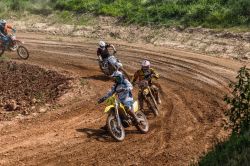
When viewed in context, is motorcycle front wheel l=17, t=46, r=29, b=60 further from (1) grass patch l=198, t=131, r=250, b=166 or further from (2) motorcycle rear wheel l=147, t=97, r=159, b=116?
(1) grass patch l=198, t=131, r=250, b=166

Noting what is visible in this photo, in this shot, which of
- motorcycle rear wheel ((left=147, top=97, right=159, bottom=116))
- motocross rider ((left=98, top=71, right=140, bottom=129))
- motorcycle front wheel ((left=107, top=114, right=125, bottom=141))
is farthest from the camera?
motorcycle rear wheel ((left=147, top=97, right=159, bottom=116))

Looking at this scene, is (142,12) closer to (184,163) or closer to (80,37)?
(80,37)

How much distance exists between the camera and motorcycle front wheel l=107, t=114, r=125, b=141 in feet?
42.6

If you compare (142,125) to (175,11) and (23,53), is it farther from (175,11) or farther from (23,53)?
(175,11)

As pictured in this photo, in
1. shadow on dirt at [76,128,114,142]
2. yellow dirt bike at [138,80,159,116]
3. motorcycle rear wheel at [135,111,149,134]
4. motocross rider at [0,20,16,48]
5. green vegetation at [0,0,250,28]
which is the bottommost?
shadow on dirt at [76,128,114,142]

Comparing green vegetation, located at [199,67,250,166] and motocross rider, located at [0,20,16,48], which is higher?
motocross rider, located at [0,20,16,48]

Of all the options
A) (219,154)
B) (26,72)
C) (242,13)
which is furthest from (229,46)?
(219,154)

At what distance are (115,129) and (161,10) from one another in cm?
1796

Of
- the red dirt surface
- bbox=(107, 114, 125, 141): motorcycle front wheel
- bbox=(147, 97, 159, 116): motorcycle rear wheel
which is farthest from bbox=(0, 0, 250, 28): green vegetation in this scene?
bbox=(107, 114, 125, 141): motorcycle front wheel

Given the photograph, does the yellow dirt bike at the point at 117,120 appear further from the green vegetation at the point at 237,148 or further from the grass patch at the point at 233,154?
the grass patch at the point at 233,154

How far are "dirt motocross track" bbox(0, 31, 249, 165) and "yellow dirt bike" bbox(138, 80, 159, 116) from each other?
317 millimetres

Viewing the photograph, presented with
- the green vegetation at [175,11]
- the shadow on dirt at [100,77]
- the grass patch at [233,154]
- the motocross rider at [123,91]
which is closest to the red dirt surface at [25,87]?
the shadow on dirt at [100,77]

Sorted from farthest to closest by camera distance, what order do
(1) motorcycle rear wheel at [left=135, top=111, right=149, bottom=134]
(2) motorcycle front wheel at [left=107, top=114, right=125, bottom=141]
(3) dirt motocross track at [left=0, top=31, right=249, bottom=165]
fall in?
(1) motorcycle rear wheel at [left=135, top=111, right=149, bottom=134] → (2) motorcycle front wheel at [left=107, top=114, right=125, bottom=141] → (3) dirt motocross track at [left=0, top=31, right=249, bottom=165]

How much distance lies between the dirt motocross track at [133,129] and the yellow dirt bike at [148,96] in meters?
0.32
